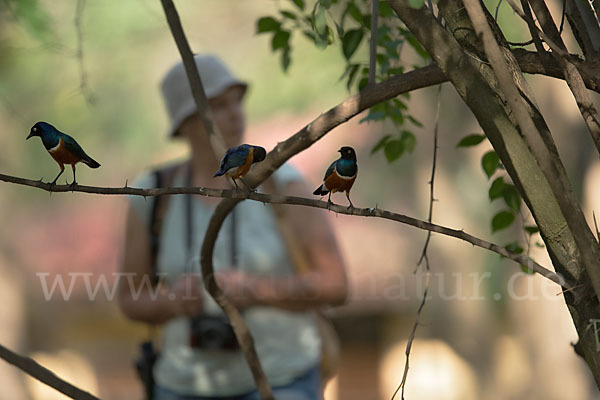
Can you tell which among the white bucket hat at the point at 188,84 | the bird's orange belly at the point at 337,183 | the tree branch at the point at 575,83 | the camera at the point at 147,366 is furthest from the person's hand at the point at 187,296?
the tree branch at the point at 575,83

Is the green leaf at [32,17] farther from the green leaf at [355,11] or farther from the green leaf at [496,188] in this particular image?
the green leaf at [496,188]

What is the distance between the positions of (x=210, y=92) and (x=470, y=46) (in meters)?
1.81

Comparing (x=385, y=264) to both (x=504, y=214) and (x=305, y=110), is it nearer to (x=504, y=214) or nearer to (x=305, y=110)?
(x=305, y=110)

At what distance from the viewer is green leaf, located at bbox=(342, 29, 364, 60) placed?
197cm

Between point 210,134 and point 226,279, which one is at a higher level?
point 210,134

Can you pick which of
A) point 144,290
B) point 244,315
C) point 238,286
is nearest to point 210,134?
point 238,286

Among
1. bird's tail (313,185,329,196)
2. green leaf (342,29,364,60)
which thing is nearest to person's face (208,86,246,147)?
green leaf (342,29,364,60)

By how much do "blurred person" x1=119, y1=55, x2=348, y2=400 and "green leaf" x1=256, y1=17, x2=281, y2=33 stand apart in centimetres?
76

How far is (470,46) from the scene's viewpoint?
1.37 metres

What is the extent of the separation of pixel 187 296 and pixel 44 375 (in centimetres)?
122

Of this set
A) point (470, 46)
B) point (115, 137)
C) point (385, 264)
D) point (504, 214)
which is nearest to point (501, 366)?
point (385, 264)

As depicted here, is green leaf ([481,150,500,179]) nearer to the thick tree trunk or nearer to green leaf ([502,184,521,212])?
green leaf ([502,184,521,212])

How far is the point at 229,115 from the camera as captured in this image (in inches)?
122

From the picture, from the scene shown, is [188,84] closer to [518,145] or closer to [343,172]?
[343,172]
